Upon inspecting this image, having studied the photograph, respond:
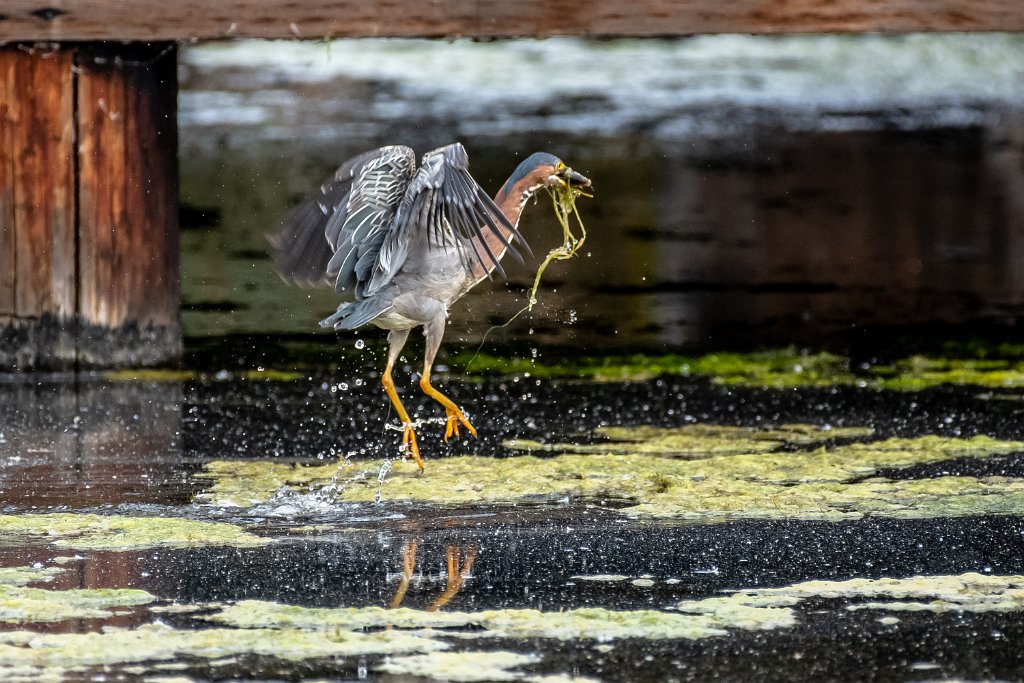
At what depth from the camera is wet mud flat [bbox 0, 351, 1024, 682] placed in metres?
4.15

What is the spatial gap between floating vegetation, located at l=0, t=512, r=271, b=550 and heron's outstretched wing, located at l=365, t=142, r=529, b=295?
1464 mm

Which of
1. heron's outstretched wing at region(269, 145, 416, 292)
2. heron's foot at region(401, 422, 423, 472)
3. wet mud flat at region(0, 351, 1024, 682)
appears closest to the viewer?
wet mud flat at region(0, 351, 1024, 682)

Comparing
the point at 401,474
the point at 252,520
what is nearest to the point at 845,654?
the point at 252,520

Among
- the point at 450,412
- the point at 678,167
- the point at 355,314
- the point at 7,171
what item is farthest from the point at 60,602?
the point at 678,167

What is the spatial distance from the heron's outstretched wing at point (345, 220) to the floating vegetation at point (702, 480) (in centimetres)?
90

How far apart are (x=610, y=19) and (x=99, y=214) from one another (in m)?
3.05

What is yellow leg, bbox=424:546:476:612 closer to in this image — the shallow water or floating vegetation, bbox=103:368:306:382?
floating vegetation, bbox=103:368:306:382

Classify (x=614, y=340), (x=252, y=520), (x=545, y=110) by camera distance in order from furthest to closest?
(x=545, y=110), (x=614, y=340), (x=252, y=520)

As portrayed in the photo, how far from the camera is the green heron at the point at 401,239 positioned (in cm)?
647

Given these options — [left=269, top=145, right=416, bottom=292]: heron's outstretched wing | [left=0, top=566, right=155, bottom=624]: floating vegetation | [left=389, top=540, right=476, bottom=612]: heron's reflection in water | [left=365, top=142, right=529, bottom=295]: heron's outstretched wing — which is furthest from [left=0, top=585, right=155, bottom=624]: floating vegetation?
[left=269, top=145, right=416, bottom=292]: heron's outstretched wing

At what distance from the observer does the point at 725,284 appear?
12.1m

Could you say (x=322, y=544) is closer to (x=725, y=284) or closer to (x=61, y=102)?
(x=61, y=102)

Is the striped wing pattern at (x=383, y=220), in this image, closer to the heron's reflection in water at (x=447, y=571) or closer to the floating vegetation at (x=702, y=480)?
the floating vegetation at (x=702, y=480)

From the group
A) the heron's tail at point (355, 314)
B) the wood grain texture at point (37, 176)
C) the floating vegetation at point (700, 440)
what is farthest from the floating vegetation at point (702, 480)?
the wood grain texture at point (37, 176)
